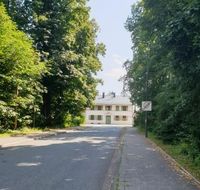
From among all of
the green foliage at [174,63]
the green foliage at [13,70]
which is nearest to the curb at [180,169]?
the green foliage at [174,63]

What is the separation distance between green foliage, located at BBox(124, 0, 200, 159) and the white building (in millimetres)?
77776

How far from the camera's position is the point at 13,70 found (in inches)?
1270

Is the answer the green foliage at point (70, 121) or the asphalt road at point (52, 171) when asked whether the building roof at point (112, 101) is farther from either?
the asphalt road at point (52, 171)

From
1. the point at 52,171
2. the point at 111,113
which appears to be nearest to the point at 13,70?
the point at 52,171

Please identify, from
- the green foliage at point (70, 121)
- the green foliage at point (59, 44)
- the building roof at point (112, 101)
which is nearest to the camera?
the green foliage at point (59, 44)

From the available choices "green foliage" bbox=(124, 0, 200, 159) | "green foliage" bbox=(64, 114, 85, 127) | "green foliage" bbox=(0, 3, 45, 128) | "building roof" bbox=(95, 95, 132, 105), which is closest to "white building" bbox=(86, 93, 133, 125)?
"building roof" bbox=(95, 95, 132, 105)

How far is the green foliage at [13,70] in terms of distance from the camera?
3102 cm

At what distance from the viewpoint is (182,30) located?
13836 mm

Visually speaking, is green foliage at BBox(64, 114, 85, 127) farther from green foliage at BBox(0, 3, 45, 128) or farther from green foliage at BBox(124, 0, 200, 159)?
green foliage at BBox(0, 3, 45, 128)

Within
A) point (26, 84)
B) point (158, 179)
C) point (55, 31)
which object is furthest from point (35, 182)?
point (55, 31)

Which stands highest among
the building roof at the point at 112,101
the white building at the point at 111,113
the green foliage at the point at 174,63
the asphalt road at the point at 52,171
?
the building roof at the point at 112,101

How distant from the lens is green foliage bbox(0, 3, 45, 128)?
31.0m

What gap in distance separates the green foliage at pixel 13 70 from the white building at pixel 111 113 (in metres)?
85.8

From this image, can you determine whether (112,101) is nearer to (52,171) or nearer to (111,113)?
(111,113)
